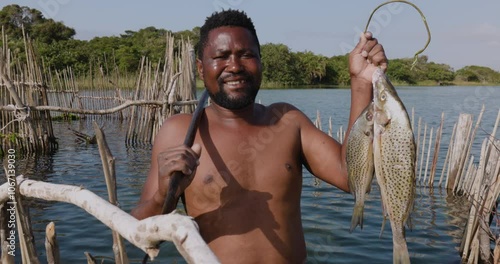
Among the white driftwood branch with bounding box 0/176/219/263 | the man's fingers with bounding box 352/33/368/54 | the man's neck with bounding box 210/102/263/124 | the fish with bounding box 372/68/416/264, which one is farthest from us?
the man's neck with bounding box 210/102/263/124

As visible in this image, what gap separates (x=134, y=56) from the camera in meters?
41.5

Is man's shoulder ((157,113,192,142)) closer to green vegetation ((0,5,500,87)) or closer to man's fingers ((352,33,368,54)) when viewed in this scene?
man's fingers ((352,33,368,54))

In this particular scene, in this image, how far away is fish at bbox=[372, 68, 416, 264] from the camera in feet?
6.04

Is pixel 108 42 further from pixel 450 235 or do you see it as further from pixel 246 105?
pixel 246 105

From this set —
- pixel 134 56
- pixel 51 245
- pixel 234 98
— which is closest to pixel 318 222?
pixel 51 245

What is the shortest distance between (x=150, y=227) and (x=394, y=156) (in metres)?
0.97

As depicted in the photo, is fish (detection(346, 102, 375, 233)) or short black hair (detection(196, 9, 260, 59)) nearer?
fish (detection(346, 102, 375, 233))

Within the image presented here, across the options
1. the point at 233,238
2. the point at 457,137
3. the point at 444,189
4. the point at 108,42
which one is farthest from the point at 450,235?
the point at 108,42

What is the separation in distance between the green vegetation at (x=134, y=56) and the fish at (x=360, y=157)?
1355 cm

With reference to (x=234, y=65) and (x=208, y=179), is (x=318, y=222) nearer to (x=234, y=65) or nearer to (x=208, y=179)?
(x=208, y=179)

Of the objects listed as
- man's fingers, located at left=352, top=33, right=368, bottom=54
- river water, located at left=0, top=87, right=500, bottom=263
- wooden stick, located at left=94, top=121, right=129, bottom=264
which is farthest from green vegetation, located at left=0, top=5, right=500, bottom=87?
man's fingers, located at left=352, top=33, right=368, bottom=54

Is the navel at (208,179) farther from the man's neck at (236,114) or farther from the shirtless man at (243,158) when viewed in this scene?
the man's neck at (236,114)

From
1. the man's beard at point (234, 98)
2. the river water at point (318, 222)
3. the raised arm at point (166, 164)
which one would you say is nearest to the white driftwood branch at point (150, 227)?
the raised arm at point (166, 164)

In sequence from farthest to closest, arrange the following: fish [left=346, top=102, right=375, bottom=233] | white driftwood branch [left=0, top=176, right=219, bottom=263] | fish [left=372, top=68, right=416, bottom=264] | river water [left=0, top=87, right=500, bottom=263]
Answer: river water [left=0, top=87, right=500, bottom=263], fish [left=346, top=102, right=375, bottom=233], fish [left=372, top=68, right=416, bottom=264], white driftwood branch [left=0, top=176, right=219, bottom=263]
